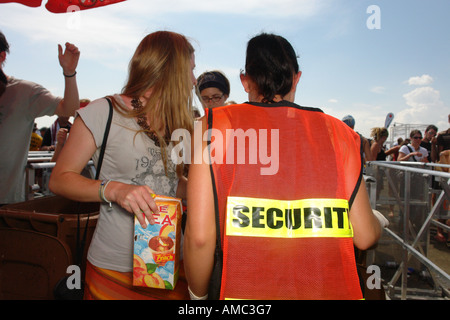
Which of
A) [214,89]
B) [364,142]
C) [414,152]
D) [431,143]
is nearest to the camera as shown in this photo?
[214,89]

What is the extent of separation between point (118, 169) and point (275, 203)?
0.72 m

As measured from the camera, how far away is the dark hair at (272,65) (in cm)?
121

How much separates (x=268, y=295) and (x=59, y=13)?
2.19 m

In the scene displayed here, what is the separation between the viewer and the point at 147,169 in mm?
1411

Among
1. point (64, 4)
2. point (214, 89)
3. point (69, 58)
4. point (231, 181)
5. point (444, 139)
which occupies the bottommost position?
point (231, 181)

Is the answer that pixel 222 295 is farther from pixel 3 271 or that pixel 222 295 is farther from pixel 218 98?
pixel 218 98

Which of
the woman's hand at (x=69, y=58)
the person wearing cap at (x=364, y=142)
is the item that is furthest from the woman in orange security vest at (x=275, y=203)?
the person wearing cap at (x=364, y=142)

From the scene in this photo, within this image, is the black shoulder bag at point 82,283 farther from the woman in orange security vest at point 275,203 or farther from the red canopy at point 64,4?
the red canopy at point 64,4

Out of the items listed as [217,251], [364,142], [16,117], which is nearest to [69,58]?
[16,117]

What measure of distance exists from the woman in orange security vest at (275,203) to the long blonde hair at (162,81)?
1.27ft

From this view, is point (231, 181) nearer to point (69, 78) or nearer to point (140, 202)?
point (140, 202)

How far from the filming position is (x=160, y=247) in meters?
1.20
